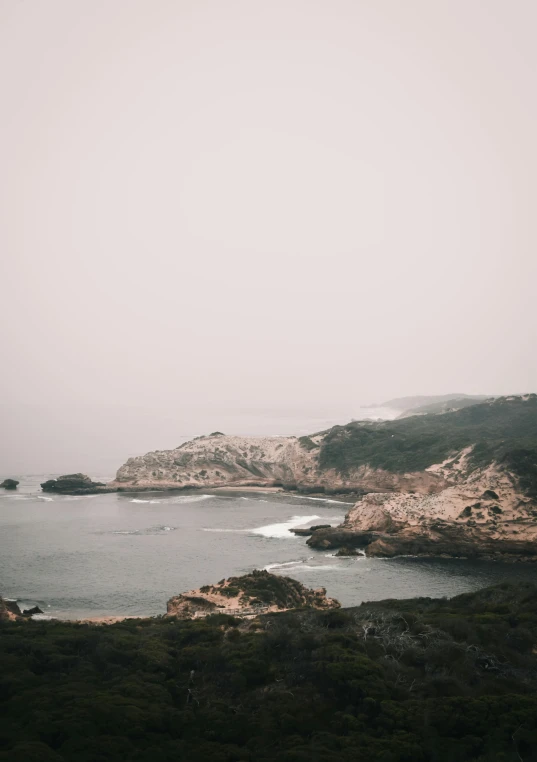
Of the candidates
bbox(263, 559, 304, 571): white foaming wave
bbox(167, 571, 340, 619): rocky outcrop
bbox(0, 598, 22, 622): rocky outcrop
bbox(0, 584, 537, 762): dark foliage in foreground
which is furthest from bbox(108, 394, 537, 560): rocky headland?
bbox(0, 598, 22, 622): rocky outcrop

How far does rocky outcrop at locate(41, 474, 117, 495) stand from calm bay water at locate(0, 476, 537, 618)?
57.1ft

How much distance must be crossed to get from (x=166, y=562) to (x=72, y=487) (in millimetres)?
60858

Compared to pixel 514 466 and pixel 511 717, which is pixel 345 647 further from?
pixel 514 466

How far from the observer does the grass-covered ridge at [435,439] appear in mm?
99375

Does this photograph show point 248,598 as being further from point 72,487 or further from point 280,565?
point 72,487

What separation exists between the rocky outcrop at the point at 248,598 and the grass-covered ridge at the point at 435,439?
50.6 m

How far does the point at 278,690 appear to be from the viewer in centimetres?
2219

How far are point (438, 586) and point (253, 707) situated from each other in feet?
110

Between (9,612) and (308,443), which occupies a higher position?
(308,443)

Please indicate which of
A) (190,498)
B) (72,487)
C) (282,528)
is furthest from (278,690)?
(72,487)

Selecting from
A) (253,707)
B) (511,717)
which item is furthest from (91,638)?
(511,717)

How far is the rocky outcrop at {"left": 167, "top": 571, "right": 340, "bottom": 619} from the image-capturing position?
39.4m

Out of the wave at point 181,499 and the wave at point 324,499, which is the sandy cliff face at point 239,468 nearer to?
the wave at point 324,499

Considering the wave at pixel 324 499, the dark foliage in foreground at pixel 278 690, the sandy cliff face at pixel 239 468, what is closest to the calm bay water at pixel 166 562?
the wave at pixel 324 499
